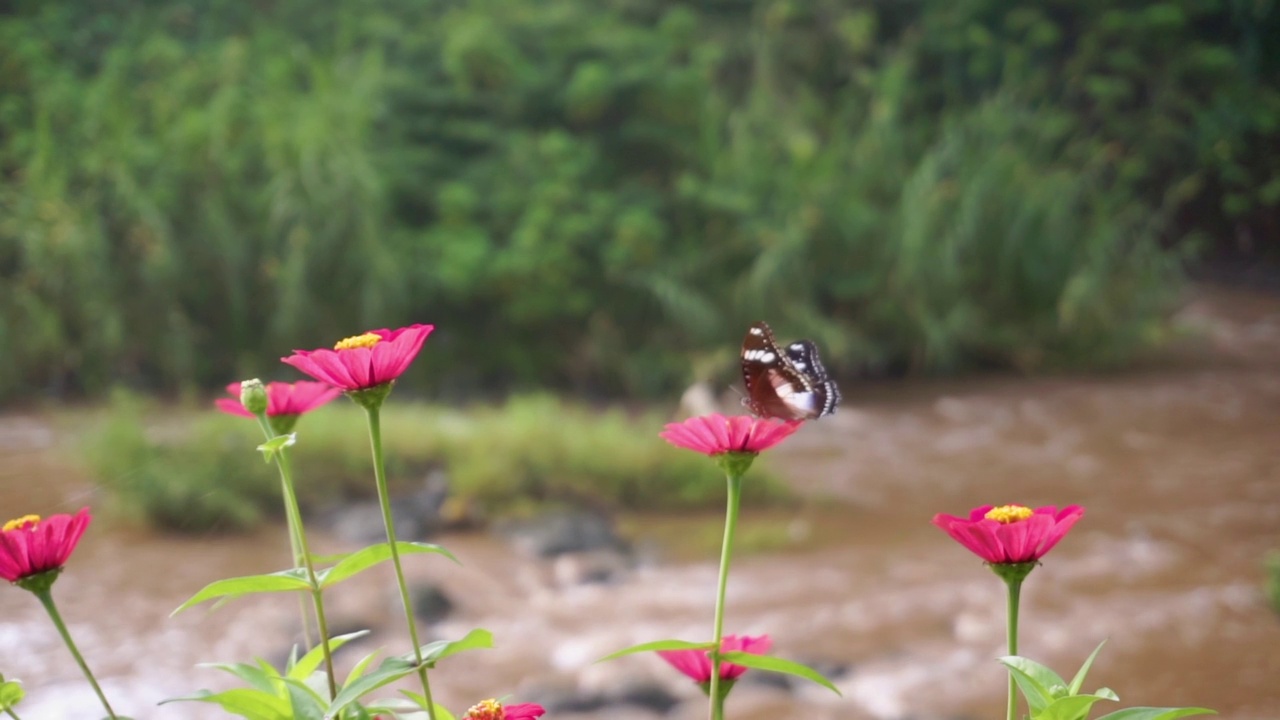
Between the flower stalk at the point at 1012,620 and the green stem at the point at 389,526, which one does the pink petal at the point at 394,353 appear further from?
the flower stalk at the point at 1012,620

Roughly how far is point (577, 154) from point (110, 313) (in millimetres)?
1171

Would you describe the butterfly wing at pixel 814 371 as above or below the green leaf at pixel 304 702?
above

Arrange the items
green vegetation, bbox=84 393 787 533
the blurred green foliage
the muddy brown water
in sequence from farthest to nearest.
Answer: the blurred green foliage → green vegetation, bbox=84 393 787 533 → the muddy brown water

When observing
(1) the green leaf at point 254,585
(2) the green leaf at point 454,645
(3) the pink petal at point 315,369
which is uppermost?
(3) the pink petal at point 315,369

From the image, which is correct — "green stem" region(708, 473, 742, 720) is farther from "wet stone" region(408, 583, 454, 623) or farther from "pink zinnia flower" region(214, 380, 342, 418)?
"wet stone" region(408, 583, 454, 623)

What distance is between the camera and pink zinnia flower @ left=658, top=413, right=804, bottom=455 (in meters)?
0.36

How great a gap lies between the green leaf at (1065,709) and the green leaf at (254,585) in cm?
22

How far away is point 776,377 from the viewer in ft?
1.64

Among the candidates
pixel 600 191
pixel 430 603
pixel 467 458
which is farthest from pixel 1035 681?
pixel 600 191

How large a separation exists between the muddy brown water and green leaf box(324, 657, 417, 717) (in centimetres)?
55

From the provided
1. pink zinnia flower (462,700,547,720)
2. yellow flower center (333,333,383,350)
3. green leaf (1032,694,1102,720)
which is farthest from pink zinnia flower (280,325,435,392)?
green leaf (1032,694,1102,720)

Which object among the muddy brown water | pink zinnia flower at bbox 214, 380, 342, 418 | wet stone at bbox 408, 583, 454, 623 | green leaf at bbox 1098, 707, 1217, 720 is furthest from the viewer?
wet stone at bbox 408, 583, 454, 623

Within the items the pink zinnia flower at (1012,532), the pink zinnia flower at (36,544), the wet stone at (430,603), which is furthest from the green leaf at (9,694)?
the wet stone at (430,603)

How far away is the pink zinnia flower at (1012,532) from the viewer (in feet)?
1.11
